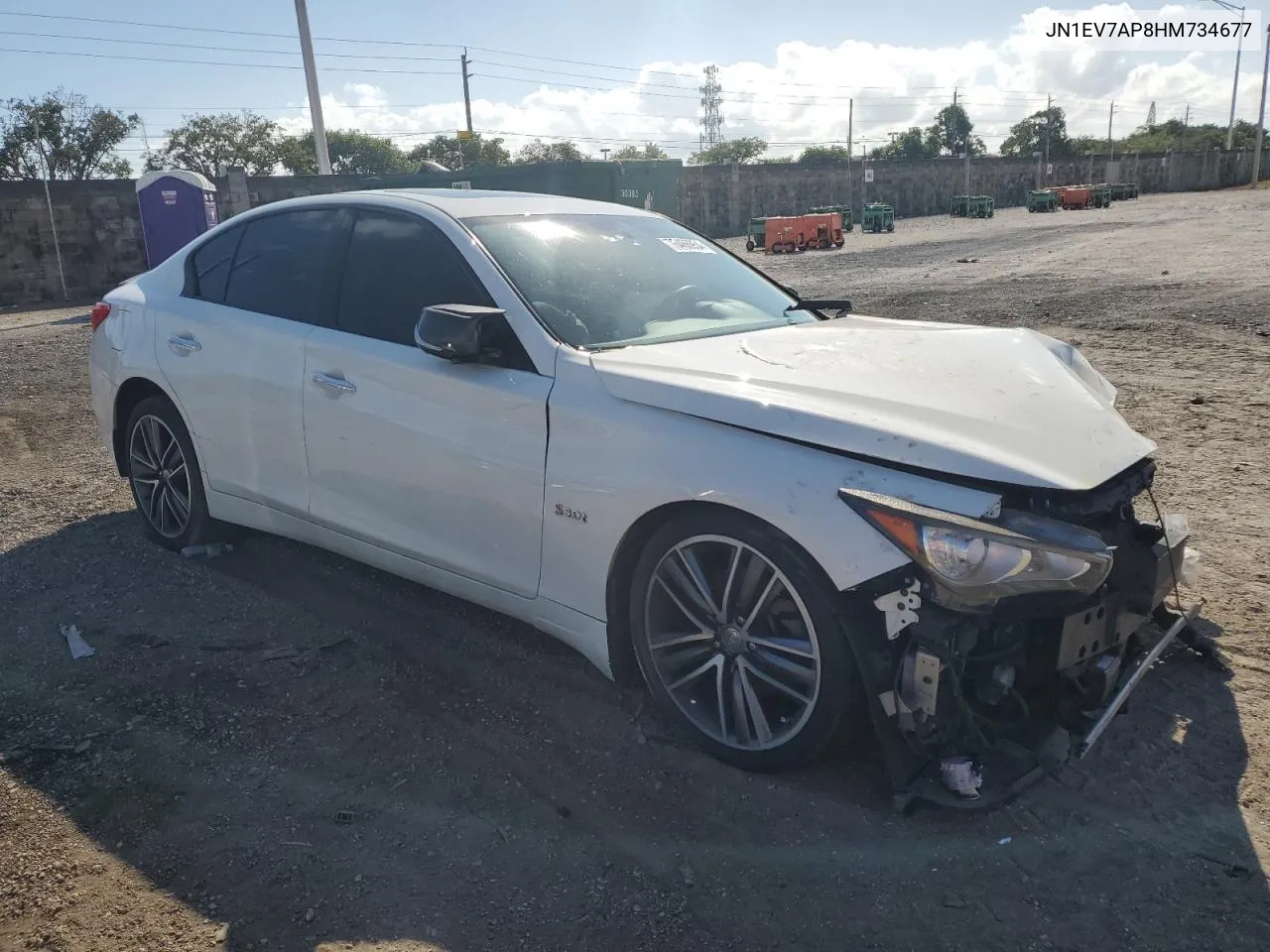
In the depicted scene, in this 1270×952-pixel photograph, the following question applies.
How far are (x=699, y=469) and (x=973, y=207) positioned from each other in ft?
171

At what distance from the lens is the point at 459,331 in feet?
10.6

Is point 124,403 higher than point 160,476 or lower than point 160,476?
higher

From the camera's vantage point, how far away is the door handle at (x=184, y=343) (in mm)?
4512

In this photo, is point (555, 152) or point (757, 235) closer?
point (757, 235)

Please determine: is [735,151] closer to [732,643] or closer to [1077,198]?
[1077,198]

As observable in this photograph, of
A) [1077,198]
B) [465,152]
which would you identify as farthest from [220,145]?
[1077,198]

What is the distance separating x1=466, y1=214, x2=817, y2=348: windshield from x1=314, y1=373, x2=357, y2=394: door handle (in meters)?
0.76

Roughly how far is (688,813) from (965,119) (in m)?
121

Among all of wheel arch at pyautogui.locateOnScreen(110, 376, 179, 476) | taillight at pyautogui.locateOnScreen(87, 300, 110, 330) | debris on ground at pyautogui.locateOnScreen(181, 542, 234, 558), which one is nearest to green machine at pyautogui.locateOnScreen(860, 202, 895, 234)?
taillight at pyautogui.locateOnScreen(87, 300, 110, 330)

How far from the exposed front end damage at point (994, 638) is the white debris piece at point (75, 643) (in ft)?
10.0

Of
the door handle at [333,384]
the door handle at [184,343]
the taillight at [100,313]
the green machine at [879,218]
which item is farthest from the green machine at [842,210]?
the door handle at [333,384]

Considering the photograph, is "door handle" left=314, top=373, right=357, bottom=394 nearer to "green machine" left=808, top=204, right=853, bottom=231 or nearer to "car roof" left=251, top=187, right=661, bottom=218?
"car roof" left=251, top=187, right=661, bottom=218

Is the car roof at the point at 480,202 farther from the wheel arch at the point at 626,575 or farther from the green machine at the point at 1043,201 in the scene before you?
the green machine at the point at 1043,201

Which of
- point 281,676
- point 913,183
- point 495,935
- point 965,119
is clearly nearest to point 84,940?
point 495,935
